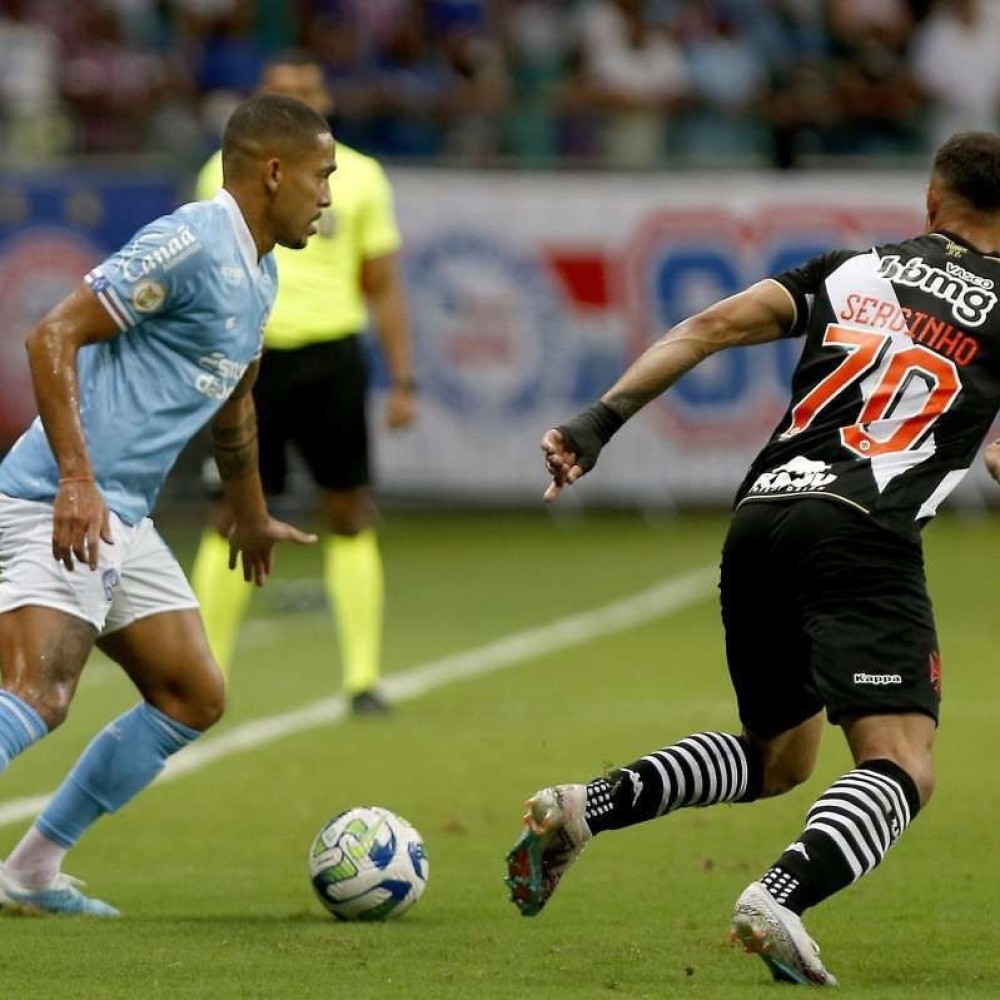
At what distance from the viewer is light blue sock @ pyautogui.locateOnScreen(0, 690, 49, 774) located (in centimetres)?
620

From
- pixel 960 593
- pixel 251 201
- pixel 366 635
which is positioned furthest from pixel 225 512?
pixel 960 593

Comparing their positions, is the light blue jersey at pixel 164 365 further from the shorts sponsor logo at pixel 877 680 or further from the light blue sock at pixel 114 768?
the shorts sponsor logo at pixel 877 680

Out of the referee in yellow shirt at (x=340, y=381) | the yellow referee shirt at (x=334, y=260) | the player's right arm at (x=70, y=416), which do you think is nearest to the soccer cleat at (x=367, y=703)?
the referee in yellow shirt at (x=340, y=381)

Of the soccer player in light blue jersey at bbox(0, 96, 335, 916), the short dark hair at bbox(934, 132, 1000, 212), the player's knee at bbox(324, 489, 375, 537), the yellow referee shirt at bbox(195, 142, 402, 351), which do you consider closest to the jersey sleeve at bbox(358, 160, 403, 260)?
the yellow referee shirt at bbox(195, 142, 402, 351)

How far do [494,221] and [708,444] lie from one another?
2.27 meters

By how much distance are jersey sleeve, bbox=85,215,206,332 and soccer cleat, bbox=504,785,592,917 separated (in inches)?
61.1

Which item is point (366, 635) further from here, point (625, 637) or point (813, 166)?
point (813, 166)

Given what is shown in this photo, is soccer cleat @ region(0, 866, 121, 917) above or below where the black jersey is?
below

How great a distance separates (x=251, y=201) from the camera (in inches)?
263

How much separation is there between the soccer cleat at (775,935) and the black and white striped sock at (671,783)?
30.2 inches

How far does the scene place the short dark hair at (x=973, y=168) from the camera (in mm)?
6207

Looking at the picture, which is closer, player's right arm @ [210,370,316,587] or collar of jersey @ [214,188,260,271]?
collar of jersey @ [214,188,260,271]

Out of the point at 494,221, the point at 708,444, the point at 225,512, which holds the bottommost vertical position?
the point at 708,444

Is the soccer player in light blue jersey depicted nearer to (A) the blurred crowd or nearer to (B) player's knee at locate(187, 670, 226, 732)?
(B) player's knee at locate(187, 670, 226, 732)
